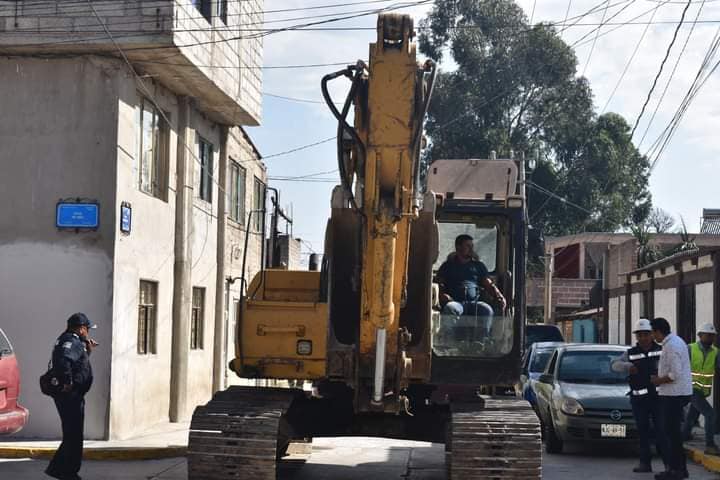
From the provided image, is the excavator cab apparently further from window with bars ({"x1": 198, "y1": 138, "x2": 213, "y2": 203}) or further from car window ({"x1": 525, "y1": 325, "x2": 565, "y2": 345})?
car window ({"x1": 525, "y1": 325, "x2": 565, "y2": 345})

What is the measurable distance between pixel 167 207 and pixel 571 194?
3768cm

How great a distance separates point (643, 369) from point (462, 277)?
10.4 feet

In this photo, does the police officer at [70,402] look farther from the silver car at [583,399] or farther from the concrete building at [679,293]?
the concrete building at [679,293]

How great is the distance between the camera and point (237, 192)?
24.4 m

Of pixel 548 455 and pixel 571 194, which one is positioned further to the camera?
pixel 571 194

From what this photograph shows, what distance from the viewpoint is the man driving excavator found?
1134 centimetres

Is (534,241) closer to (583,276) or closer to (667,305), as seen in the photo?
(667,305)

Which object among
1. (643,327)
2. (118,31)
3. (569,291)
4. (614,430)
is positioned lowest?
(614,430)

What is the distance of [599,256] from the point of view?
1927 inches

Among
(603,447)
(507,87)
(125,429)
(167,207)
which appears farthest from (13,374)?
(507,87)

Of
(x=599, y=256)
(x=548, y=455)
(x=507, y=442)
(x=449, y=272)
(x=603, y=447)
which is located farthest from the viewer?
(x=599, y=256)

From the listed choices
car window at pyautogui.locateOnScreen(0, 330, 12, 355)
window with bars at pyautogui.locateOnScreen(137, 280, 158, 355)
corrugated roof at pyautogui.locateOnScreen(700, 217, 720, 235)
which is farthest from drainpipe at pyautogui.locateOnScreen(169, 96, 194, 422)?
corrugated roof at pyautogui.locateOnScreen(700, 217, 720, 235)

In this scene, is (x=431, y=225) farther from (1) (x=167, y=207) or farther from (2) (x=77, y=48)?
(1) (x=167, y=207)

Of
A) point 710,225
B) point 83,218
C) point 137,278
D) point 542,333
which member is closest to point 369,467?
point 137,278
